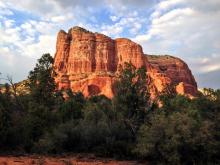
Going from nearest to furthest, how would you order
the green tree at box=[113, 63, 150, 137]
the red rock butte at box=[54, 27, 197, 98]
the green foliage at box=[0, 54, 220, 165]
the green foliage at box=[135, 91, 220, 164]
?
the green foliage at box=[135, 91, 220, 164] < the green foliage at box=[0, 54, 220, 165] < the green tree at box=[113, 63, 150, 137] < the red rock butte at box=[54, 27, 197, 98]

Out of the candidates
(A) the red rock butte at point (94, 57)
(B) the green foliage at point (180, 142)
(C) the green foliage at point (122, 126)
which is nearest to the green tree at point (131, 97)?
(C) the green foliage at point (122, 126)

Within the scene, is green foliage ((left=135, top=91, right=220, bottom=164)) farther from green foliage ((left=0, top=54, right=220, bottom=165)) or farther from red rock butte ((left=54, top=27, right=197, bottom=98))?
red rock butte ((left=54, top=27, right=197, bottom=98))

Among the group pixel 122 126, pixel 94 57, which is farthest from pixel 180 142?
pixel 94 57

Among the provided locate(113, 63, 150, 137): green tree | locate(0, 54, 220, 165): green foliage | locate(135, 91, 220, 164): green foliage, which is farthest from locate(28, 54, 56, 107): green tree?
locate(135, 91, 220, 164): green foliage

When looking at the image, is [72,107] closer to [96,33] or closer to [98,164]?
[98,164]

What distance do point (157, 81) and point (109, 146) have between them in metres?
91.0

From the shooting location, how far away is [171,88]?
169ft

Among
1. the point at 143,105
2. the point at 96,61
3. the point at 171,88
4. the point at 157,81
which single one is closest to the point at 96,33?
the point at 96,61

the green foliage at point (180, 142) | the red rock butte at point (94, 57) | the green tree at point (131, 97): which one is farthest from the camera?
the red rock butte at point (94, 57)

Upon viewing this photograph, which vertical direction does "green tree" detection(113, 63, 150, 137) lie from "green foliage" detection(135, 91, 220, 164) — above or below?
above

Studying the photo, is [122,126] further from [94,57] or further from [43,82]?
[94,57]

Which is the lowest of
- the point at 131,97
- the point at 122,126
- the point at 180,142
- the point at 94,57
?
the point at 180,142

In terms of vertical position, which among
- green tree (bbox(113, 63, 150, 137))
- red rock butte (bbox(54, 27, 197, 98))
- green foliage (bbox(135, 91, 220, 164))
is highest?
red rock butte (bbox(54, 27, 197, 98))

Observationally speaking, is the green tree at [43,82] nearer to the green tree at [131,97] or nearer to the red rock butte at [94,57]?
the green tree at [131,97]
